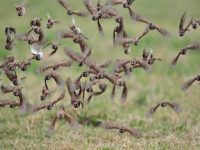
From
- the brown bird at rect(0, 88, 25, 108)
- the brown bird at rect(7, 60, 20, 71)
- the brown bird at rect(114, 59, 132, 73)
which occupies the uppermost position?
the brown bird at rect(114, 59, 132, 73)

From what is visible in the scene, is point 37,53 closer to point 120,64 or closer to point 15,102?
point 15,102

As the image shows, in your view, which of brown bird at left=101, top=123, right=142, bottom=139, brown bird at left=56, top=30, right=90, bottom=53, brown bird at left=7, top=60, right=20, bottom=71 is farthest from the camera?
brown bird at left=101, top=123, right=142, bottom=139

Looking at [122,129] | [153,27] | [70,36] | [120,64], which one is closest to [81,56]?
[70,36]

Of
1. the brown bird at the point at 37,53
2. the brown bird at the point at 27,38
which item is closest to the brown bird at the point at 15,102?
the brown bird at the point at 37,53

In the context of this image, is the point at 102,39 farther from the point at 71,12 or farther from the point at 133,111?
the point at 71,12

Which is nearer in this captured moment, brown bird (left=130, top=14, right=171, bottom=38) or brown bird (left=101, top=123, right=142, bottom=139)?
brown bird (left=130, top=14, right=171, bottom=38)

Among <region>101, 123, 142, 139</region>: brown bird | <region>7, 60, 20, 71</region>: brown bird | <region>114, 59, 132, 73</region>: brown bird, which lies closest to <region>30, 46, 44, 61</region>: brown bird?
<region>7, 60, 20, 71</region>: brown bird

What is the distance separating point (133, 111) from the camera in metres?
6.38

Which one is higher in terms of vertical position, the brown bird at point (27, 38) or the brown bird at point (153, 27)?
the brown bird at point (153, 27)

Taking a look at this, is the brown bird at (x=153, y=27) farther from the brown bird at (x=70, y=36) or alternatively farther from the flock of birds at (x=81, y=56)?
the brown bird at (x=70, y=36)

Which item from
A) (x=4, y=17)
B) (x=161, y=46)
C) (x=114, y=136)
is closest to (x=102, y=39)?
(x=161, y=46)

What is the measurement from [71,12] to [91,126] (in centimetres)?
163

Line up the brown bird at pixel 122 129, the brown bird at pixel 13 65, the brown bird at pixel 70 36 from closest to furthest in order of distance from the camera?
the brown bird at pixel 70 36 → the brown bird at pixel 13 65 → the brown bird at pixel 122 129

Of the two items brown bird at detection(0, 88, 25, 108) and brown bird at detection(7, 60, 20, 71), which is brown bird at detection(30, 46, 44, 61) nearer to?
brown bird at detection(7, 60, 20, 71)
